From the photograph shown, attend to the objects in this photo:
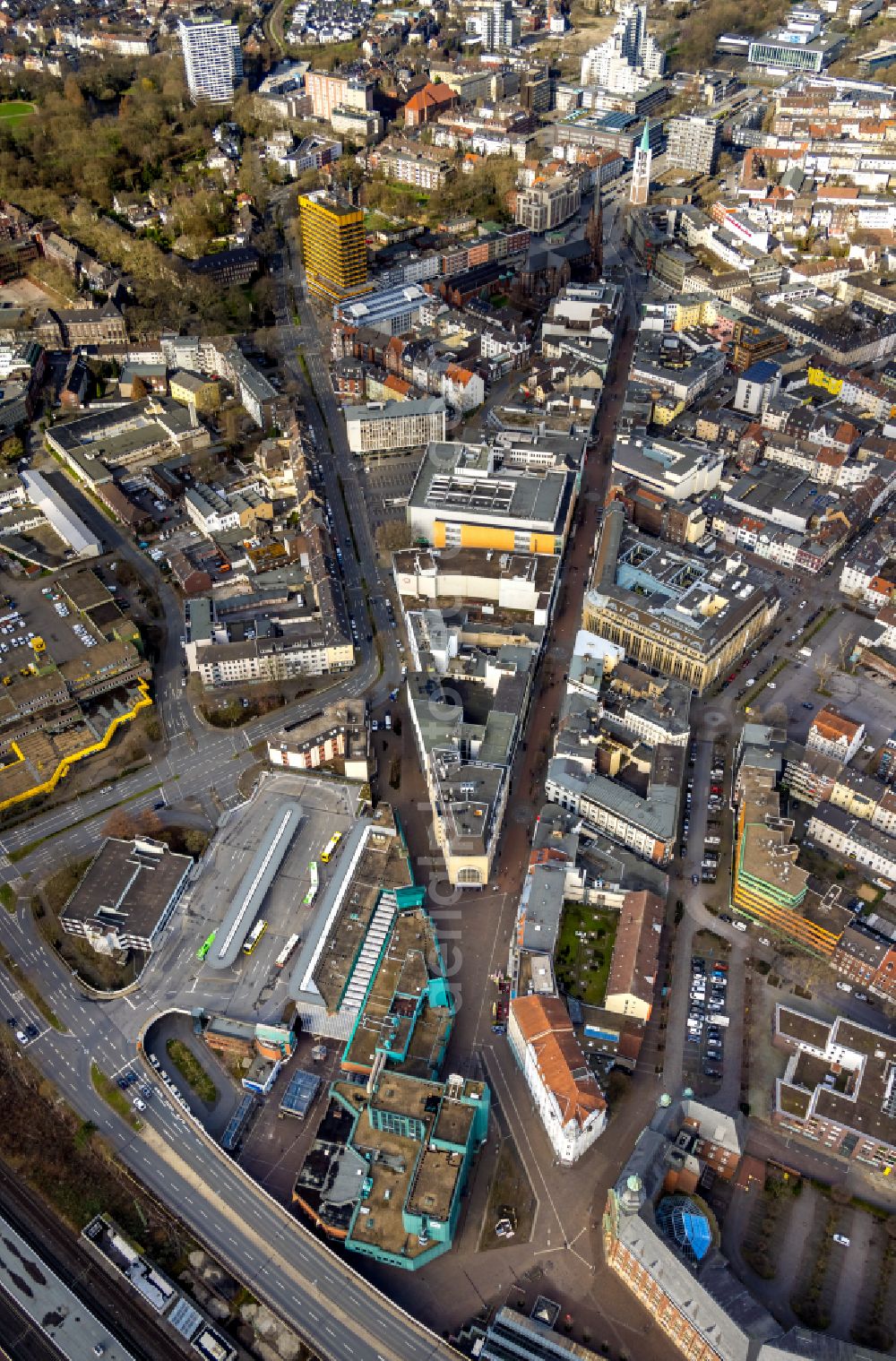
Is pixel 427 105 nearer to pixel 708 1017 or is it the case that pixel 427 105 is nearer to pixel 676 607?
pixel 676 607

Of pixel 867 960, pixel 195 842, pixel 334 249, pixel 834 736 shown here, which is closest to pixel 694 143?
pixel 334 249

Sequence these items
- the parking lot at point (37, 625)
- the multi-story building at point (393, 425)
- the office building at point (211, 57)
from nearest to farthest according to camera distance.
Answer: the parking lot at point (37, 625), the multi-story building at point (393, 425), the office building at point (211, 57)

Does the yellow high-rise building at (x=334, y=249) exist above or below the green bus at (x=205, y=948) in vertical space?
above

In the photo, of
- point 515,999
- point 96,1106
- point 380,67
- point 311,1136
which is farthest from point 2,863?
point 380,67

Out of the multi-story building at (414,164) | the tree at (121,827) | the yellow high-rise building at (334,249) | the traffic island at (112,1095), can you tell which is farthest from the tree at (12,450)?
the multi-story building at (414,164)

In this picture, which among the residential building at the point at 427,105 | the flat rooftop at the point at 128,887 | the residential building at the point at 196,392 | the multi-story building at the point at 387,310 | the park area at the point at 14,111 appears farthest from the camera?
the park area at the point at 14,111

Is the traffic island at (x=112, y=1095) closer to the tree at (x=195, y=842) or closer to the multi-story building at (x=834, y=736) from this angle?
the tree at (x=195, y=842)
